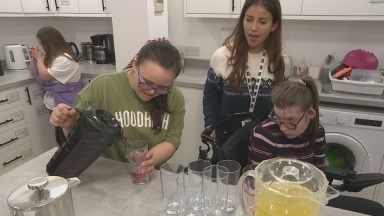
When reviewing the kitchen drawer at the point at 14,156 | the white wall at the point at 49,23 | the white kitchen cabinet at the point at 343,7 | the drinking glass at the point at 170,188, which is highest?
the white kitchen cabinet at the point at 343,7

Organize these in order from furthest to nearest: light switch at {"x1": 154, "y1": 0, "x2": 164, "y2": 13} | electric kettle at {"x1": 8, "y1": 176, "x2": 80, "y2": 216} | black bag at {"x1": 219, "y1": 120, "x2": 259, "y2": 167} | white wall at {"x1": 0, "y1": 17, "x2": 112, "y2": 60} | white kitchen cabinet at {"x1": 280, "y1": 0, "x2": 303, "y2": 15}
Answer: white wall at {"x1": 0, "y1": 17, "x2": 112, "y2": 60} < light switch at {"x1": 154, "y1": 0, "x2": 164, "y2": 13} < white kitchen cabinet at {"x1": 280, "y1": 0, "x2": 303, "y2": 15} < black bag at {"x1": 219, "y1": 120, "x2": 259, "y2": 167} < electric kettle at {"x1": 8, "y1": 176, "x2": 80, "y2": 216}

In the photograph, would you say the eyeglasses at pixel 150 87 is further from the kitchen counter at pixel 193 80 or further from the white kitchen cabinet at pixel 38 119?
the white kitchen cabinet at pixel 38 119

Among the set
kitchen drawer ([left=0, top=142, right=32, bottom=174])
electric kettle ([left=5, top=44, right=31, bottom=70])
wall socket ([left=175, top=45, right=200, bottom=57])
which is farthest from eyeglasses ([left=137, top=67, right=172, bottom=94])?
electric kettle ([left=5, top=44, right=31, bottom=70])

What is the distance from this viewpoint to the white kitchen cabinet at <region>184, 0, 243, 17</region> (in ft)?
7.59

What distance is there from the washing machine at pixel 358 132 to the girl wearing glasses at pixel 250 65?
62 centimetres

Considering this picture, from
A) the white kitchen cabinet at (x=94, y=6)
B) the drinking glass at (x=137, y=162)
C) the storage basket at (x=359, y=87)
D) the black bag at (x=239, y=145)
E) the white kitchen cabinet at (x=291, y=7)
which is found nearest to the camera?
the drinking glass at (x=137, y=162)

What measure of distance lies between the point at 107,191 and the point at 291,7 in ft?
6.07

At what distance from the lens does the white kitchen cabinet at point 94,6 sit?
2.79 meters

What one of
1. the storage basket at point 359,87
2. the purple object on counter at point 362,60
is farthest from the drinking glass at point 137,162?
the purple object on counter at point 362,60

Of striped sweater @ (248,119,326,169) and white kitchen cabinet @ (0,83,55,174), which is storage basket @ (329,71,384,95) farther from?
white kitchen cabinet @ (0,83,55,174)

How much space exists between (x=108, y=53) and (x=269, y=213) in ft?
9.00

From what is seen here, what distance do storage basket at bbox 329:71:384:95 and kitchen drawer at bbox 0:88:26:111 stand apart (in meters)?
2.48

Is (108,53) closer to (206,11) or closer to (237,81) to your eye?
(206,11)

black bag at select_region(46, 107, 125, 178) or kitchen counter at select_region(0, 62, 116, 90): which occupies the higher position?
black bag at select_region(46, 107, 125, 178)
